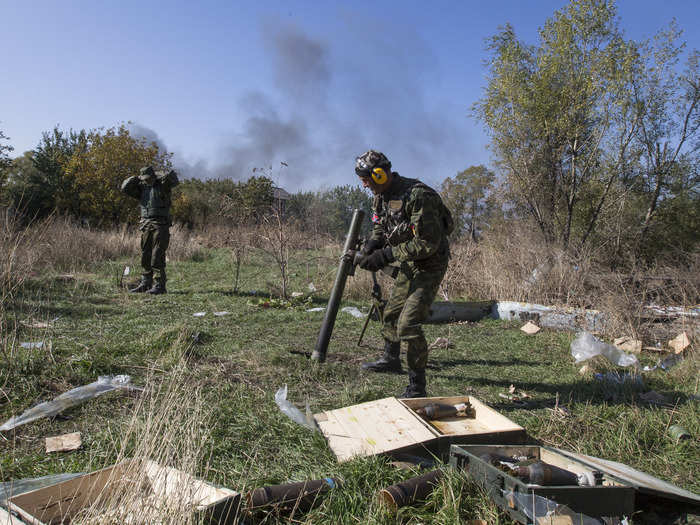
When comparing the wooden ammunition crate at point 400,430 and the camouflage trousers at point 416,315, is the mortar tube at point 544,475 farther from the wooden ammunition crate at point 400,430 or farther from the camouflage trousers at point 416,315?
the camouflage trousers at point 416,315

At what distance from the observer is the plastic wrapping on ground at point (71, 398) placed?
2.94 metres

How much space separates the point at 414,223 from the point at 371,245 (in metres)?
0.74

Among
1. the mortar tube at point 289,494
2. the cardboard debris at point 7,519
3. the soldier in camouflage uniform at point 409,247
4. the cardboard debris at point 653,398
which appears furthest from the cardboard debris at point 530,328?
the cardboard debris at point 7,519

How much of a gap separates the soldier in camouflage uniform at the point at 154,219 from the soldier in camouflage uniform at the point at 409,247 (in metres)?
5.12

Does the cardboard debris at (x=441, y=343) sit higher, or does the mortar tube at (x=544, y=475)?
the cardboard debris at (x=441, y=343)

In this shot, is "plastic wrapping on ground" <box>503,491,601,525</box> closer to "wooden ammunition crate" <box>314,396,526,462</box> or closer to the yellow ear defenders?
"wooden ammunition crate" <box>314,396,526,462</box>

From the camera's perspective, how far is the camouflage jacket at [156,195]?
8125 mm

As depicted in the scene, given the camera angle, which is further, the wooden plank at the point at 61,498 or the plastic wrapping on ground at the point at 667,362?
the plastic wrapping on ground at the point at 667,362

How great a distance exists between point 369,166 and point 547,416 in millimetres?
2521

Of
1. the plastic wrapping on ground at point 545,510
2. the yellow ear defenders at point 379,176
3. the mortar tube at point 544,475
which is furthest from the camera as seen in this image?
the yellow ear defenders at point 379,176

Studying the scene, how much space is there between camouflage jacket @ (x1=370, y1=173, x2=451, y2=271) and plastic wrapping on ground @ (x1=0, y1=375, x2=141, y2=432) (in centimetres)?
244

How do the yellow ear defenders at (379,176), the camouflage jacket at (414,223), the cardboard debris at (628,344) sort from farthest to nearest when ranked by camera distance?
1. the cardboard debris at (628,344)
2. the yellow ear defenders at (379,176)
3. the camouflage jacket at (414,223)

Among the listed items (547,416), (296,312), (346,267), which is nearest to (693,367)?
(547,416)

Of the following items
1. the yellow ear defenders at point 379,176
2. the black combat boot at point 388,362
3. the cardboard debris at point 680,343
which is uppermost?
the yellow ear defenders at point 379,176
